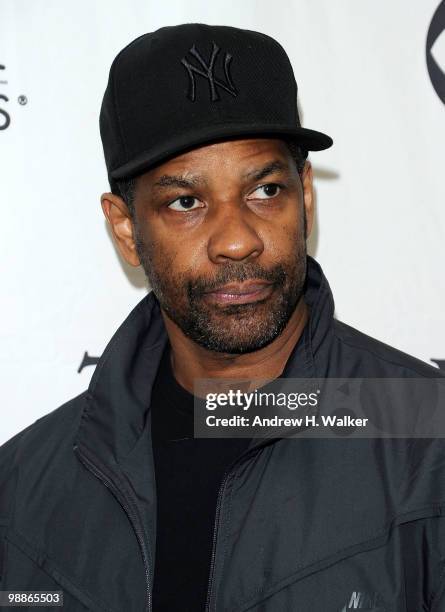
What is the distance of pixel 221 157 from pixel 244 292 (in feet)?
0.79

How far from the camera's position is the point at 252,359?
5.16ft

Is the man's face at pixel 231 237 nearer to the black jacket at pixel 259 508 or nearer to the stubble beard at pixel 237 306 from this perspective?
the stubble beard at pixel 237 306

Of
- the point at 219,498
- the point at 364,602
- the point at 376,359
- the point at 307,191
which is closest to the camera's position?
the point at 364,602

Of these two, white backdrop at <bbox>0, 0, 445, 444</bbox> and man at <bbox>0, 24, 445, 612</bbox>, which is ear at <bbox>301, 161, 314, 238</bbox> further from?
white backdrop at <bbox>0, 0, 445, 444</bbox>

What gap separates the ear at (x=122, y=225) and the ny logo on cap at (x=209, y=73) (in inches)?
12.9

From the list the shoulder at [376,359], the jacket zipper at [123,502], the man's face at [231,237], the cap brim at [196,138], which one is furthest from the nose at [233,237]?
the jacket zipper at [123,502]

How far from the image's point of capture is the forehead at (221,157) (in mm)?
1429

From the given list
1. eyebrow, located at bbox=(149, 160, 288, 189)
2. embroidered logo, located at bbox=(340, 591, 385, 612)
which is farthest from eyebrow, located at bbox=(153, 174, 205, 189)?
embroidered logo, located at bbox=(340, 591, 385, 612)

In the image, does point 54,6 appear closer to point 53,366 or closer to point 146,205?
point 146,205

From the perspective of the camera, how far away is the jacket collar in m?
1.50

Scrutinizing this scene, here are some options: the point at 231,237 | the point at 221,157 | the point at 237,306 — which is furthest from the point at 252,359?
the point at 221,157

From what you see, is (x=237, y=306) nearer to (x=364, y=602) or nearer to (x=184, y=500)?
(x=184, y=500)

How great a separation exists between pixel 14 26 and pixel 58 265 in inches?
22.3

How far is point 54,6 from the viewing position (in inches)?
75.2
